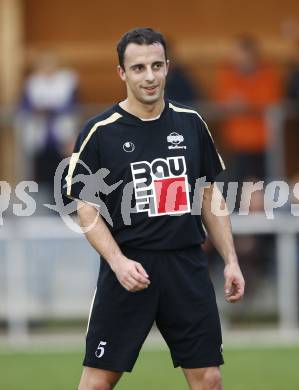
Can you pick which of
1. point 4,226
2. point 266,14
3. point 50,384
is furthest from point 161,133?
point 266,14

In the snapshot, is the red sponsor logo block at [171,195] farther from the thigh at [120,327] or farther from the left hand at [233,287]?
the left hand at [233,287]

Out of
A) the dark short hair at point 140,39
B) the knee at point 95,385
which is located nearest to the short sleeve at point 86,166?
the dark short hair at point 140,39

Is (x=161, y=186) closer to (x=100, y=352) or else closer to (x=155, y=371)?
(x=100, y=352)

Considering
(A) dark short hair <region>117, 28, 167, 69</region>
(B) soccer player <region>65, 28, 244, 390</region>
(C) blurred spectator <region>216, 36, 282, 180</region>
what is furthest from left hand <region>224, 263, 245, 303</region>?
(C) blurred spectator <region>216, 36, 282, 180</region>

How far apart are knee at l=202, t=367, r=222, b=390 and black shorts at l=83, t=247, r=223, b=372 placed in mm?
37

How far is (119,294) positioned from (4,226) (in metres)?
6.33

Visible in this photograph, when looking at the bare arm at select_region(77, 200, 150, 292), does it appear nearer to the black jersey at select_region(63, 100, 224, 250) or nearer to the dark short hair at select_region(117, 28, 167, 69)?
the black jersey at select_region(63, 100, 224, 250)

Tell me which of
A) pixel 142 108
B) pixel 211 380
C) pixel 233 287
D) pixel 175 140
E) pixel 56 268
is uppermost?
pixel 142 108

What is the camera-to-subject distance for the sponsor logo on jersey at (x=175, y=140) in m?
6.46

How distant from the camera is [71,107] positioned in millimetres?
12930

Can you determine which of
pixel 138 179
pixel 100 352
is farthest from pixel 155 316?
pixel 138 179

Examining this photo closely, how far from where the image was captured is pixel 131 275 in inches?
238

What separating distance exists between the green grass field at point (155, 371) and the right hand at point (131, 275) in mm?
3267

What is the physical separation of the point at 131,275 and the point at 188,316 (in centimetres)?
51
